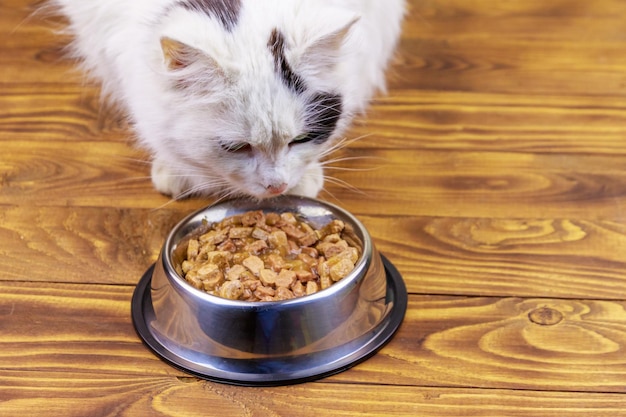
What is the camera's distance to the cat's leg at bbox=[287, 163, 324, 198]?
170 cm

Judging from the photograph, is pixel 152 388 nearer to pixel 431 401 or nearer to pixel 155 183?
pixel 431 401

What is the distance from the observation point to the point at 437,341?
143 cm

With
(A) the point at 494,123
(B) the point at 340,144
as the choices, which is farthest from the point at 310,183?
(A) the point at 494,123

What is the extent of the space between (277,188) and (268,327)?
29 centimetres

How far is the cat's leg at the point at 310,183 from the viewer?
170 centimetres

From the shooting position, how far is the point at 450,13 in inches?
105

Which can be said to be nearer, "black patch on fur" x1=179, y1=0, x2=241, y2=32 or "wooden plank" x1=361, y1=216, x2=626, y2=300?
"black patch on fur" x1=179, y1=0, x2=241, y2=32

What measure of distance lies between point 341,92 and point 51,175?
2.51ft

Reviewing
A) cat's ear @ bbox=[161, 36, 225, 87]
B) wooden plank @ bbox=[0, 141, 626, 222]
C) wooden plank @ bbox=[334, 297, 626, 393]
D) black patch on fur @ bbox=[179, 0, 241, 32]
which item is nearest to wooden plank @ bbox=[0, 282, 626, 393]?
wooden plank @ bbox=[334, 297, 626, 393]

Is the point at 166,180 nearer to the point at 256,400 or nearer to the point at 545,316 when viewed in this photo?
the point at 256,400

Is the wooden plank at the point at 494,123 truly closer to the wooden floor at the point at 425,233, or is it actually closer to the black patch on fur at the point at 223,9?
the wooden floor at the point at 425,233

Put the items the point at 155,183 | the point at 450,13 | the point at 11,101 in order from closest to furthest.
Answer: the point at 155,183
the point at 11,101
the point at 450,13

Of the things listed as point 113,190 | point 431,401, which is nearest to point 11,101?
point 113,190

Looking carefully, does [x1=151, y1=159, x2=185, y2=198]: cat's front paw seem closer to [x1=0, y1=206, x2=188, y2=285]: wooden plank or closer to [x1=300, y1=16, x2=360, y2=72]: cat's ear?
[x1=0, y1=206, x2=188, y2=285]: wooden plank
